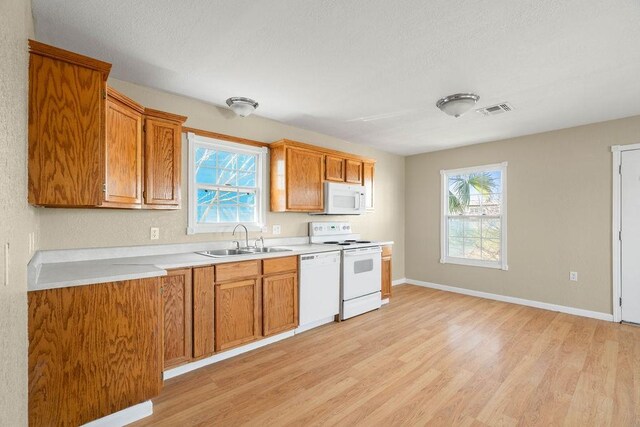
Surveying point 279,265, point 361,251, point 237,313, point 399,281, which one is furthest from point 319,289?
point 399,281

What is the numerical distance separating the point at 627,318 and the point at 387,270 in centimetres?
282

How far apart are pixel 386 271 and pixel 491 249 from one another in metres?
1.78

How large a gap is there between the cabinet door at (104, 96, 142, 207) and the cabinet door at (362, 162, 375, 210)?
3029mm

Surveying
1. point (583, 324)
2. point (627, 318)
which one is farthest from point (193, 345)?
point (627, 318)

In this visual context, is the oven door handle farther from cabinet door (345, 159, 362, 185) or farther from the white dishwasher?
cabinet door (345, 159, 362, 185)

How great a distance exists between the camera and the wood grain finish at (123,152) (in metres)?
2.16

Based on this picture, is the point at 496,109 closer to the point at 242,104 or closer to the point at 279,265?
the point at 242,104

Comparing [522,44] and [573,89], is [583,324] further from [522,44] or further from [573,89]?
[522,44]

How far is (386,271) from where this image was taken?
446cm

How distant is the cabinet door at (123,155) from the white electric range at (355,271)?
7.50 feet

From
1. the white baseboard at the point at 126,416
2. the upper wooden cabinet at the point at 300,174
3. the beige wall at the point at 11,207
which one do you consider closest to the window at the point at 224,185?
the upper wooden cabinet at the point at 300,174

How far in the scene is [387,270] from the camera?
14.7 ft

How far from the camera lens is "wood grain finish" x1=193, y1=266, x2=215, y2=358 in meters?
2.53

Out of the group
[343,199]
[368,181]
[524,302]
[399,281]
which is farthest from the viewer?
[399,281]
